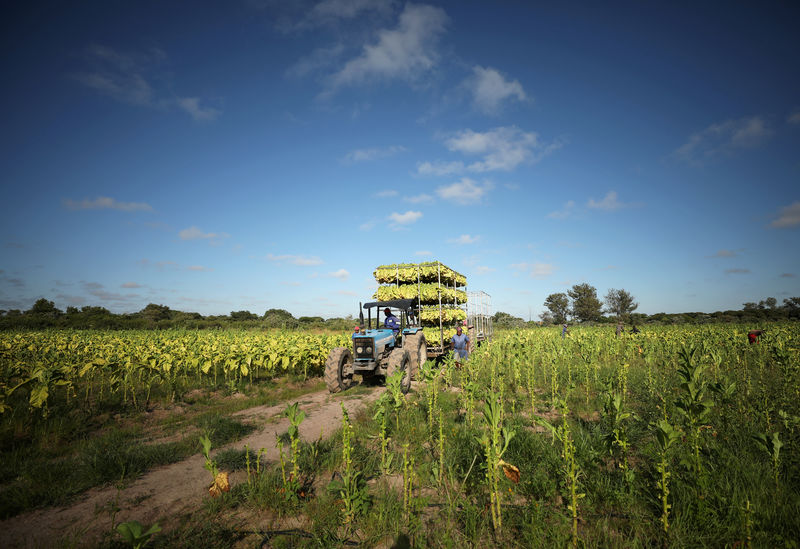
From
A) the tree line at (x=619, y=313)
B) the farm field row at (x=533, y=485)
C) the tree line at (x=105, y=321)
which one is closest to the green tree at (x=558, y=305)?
the tree line at (x=619, y=313)

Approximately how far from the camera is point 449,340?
12.6 meters

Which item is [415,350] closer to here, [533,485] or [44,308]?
[533,485]

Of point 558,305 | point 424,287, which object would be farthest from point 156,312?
point 558,305

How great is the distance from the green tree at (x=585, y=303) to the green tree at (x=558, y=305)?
6.69 feet

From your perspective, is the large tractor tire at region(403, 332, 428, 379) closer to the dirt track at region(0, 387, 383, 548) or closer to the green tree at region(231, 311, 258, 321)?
the dirt track at region(0, 387, 383, 548)

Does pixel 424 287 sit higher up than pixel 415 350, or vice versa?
pixel 424 287

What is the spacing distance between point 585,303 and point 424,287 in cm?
7226

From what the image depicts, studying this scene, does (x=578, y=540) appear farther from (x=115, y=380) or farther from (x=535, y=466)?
(x=115, y=380)

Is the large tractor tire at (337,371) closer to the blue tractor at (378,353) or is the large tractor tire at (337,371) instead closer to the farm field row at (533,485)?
the blue tractor at (378,353)

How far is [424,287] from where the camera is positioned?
11883 mm

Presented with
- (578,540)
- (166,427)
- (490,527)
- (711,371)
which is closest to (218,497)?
(490,527)

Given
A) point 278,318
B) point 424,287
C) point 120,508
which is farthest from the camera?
point 278,318

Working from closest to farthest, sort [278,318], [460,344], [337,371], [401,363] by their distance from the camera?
[401,363] < [337,371] < [460,344] < [278,318]

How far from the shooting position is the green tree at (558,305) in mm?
74550
